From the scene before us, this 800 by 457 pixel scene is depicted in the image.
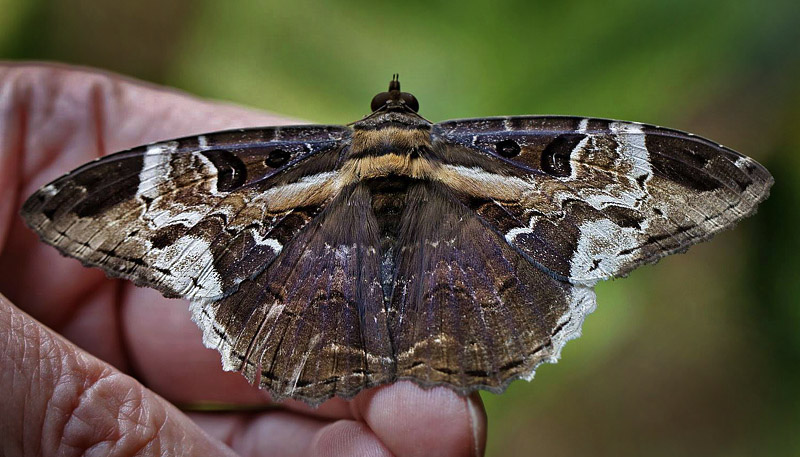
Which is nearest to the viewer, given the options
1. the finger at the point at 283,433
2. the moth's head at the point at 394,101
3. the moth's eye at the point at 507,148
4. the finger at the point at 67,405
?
the finger at the point at 67,405

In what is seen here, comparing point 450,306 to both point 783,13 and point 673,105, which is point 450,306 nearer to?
point 673,105

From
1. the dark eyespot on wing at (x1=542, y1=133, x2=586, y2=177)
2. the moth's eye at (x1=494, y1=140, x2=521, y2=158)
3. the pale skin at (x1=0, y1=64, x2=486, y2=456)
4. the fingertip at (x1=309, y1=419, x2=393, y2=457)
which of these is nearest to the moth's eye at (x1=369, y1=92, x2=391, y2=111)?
the moth's eye at (x1=494, y1=140, x2=521, y2=158)

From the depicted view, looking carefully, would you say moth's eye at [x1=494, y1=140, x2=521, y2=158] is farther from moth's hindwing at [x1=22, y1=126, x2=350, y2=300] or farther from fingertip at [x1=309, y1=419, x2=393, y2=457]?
fingertip at [x1=309, y1=419, x2=393, y2=457]

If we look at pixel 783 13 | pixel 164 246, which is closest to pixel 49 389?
pixel 164 246

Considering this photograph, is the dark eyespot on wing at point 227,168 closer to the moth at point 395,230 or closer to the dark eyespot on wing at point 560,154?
the moth at point 395,230

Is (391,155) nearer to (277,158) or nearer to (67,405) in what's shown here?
(277,158)

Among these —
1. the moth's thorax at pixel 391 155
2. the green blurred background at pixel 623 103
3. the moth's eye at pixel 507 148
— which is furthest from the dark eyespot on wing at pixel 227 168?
the green blurred background at pixel 623 103

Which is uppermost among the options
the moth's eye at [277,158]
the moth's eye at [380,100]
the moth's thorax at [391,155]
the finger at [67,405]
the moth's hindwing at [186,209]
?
the moth's eye at [380,100]

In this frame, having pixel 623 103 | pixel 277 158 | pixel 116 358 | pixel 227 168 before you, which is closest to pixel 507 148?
pixel 277 158
